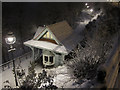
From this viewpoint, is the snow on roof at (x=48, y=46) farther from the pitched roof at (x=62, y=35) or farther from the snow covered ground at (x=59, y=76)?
the snow covered ground at (x=59, y=76)

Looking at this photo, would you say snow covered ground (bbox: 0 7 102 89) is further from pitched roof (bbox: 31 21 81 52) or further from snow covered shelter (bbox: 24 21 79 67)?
pitched roof (bbox: 31 21 81 52)

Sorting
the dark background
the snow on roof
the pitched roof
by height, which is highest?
the dark background

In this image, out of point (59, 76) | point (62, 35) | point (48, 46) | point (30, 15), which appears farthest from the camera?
point (30, 15)

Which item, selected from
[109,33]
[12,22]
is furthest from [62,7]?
[109,33]

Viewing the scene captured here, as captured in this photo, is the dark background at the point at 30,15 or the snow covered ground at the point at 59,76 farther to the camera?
the dark background at the point at 30,15

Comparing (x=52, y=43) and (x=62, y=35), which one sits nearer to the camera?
(x=52, y=43)

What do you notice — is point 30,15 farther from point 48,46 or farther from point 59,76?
point 59,76

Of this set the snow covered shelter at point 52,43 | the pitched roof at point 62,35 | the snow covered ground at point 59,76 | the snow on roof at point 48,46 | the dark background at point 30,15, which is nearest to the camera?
the snow covered ground at point 59,76

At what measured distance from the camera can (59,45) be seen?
1442 centimetres

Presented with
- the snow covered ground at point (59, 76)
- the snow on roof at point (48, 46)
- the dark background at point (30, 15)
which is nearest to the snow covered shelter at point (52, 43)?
the snow on roof at point (48, 46)

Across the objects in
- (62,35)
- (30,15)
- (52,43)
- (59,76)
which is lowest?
(59,76)

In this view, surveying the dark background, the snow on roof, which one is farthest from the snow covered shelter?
the dark background

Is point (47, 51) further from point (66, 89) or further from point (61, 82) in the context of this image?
point (66, 89)

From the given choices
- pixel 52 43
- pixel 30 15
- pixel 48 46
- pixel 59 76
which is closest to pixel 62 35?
pixel 52 43
